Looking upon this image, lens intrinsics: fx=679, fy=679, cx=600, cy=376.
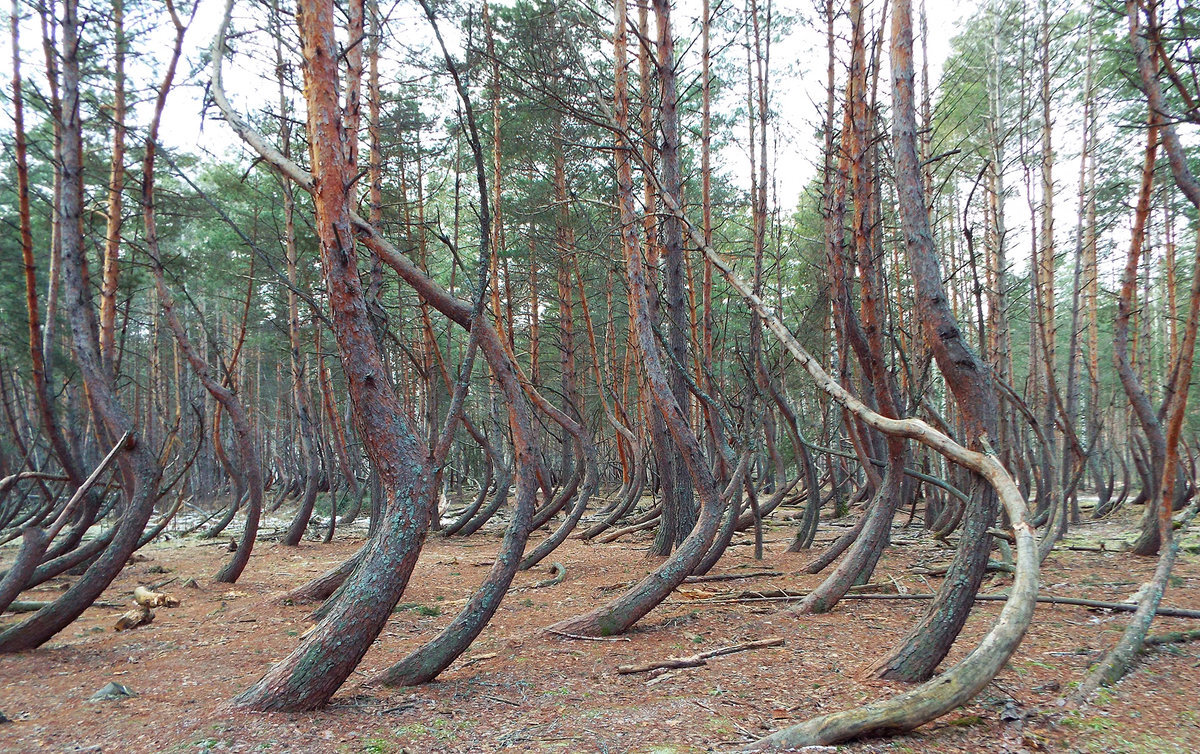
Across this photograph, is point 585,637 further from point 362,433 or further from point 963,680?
point 963,680

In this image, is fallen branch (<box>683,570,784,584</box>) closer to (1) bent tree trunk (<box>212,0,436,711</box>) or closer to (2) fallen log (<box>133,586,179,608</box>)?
(1) bent tree trunk (<box>212,0,436,711</box>)

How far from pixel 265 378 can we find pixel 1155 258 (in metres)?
31.9

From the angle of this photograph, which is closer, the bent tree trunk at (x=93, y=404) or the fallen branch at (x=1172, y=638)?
the fallen branch at (x=1172, y=638)

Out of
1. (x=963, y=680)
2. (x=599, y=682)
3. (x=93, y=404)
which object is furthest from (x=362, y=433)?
(x=93, y=404)

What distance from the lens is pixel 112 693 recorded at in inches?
147

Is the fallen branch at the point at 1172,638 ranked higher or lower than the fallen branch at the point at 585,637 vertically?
higher

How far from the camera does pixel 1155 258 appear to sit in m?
17.9

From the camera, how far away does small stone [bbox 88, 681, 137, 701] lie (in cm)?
369

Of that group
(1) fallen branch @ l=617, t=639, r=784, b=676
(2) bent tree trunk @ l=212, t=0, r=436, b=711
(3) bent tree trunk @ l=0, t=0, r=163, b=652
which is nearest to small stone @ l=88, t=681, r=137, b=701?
(2) bent tree trunk @ l=212, t=0, r=436, b=711

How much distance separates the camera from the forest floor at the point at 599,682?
2.93m

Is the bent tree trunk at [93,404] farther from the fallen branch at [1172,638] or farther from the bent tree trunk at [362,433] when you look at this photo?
the fallen branch at [1172,638]

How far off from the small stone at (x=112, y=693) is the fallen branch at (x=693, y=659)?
2764 millimetres

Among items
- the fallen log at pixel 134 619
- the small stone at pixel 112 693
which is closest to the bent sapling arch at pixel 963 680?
the small stone at pixel 112 693

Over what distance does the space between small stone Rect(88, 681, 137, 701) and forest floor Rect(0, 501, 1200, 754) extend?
0.22ft
